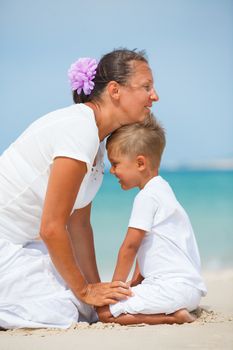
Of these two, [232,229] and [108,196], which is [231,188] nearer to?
[108,196]

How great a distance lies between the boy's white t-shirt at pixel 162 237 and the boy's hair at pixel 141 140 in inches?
6.6

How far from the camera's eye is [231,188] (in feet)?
71.9

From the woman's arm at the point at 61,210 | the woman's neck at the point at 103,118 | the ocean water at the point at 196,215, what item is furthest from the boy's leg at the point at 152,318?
the ocean water at the point at 196,215

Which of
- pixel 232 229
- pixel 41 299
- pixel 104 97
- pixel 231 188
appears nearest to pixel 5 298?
pixel 41 299

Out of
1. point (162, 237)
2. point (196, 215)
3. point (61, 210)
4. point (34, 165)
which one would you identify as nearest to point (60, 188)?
point (61, 210)

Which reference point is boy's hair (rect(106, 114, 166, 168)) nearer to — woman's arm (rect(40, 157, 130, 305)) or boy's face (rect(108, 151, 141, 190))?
boy's face (rect(108, 151, 141, 190))

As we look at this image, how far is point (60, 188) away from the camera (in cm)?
352

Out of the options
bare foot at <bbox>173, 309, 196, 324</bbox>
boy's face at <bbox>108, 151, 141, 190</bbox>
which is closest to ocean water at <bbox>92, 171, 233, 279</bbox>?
boy's face at <bbox>108, 151, 141, 190</bbox>

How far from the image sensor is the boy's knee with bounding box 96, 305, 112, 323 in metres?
3.76

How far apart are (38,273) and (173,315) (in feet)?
2.38

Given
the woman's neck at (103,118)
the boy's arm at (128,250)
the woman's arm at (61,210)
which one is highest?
the woman's neck at (103,118)

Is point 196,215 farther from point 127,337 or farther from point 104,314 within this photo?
point 127,337

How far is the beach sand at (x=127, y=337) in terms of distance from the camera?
3.20 metres

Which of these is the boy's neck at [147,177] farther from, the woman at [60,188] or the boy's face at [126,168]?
the woman at [60,188]
